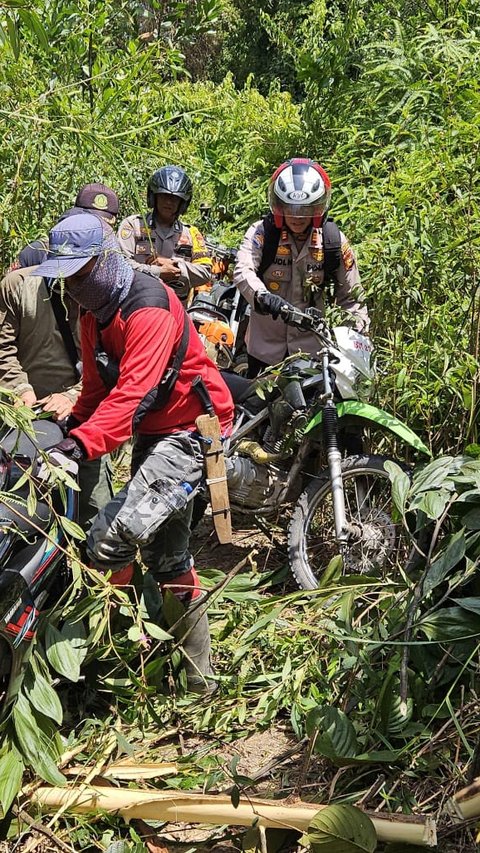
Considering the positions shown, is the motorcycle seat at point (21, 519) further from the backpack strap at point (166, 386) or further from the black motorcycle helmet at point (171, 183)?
the black motorcycle helmet at point (171, 183)

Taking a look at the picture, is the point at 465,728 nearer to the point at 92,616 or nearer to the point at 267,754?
the point at 267,754

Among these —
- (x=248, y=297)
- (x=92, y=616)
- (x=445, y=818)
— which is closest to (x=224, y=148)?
(x=248, y=297)

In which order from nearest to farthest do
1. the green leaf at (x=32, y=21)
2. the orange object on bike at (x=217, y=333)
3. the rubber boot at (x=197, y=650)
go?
the green leaf at (x=32, y=21), the rubber boot at (x=197, y=650), the orange object on bike at (x=217, y=333)

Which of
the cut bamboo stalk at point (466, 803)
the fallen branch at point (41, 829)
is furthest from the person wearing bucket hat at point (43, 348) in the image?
the cut bamboo stalk at point (466, 803)

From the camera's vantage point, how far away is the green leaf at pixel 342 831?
253 centimetres

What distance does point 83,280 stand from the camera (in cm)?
359

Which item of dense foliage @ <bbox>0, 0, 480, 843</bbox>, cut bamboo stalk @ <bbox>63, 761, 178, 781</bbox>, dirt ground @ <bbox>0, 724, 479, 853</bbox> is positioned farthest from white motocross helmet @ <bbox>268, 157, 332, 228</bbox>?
cut bamboo stalk @ <bbox>63, 761, 178, 781</bbox>

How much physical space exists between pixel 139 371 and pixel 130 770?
1.44m

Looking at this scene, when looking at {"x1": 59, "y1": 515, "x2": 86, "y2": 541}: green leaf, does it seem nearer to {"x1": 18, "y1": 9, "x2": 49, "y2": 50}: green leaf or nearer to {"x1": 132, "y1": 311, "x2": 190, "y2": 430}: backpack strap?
{"x1": 132, "y1": 311, "x2": 190, "y2": 430}: backpack strap

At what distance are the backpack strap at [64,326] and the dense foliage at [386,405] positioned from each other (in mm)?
395

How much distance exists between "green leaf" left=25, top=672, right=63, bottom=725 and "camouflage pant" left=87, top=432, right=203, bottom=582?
60 centimetres

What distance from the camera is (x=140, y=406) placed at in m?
3.66

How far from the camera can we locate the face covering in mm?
3576

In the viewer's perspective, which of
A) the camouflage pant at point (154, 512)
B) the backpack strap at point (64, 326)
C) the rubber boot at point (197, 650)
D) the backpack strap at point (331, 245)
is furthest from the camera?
the backpack strap at point (331, 245)
